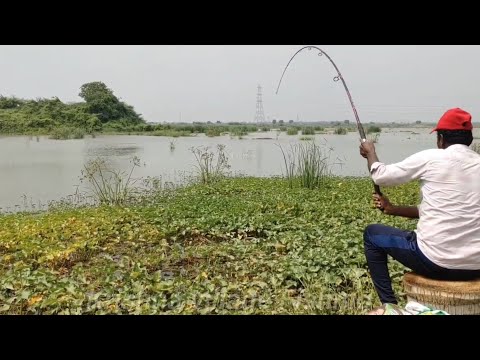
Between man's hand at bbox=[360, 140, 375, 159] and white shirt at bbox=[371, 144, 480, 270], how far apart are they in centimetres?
33

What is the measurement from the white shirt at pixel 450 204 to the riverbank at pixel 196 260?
0.90m

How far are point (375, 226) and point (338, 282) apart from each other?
0.99 metres

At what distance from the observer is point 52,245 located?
16.3 ft

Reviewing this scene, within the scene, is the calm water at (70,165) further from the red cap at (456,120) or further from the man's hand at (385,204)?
the red cap at (456,120)

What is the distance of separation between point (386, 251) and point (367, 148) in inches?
24.4

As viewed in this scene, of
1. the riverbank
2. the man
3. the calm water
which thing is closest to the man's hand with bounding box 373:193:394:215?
the man

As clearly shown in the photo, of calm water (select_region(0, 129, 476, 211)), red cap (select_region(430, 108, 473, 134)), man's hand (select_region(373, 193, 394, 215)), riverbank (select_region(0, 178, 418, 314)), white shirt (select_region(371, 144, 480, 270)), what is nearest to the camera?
white shirt (select_region(371, 144, 480, 270))

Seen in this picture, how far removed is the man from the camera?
2318 millimetres

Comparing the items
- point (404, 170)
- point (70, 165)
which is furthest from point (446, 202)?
point (70, 165)

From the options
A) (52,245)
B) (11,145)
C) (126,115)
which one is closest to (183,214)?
(52,245)

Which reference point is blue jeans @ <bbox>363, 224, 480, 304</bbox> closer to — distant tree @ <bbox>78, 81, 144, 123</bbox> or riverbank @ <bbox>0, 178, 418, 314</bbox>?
riverbank @ <bbox>0, 178, 418, 314</bbox>

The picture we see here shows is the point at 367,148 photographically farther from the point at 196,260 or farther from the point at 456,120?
the point at 196,260

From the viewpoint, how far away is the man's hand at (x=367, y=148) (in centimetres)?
271
